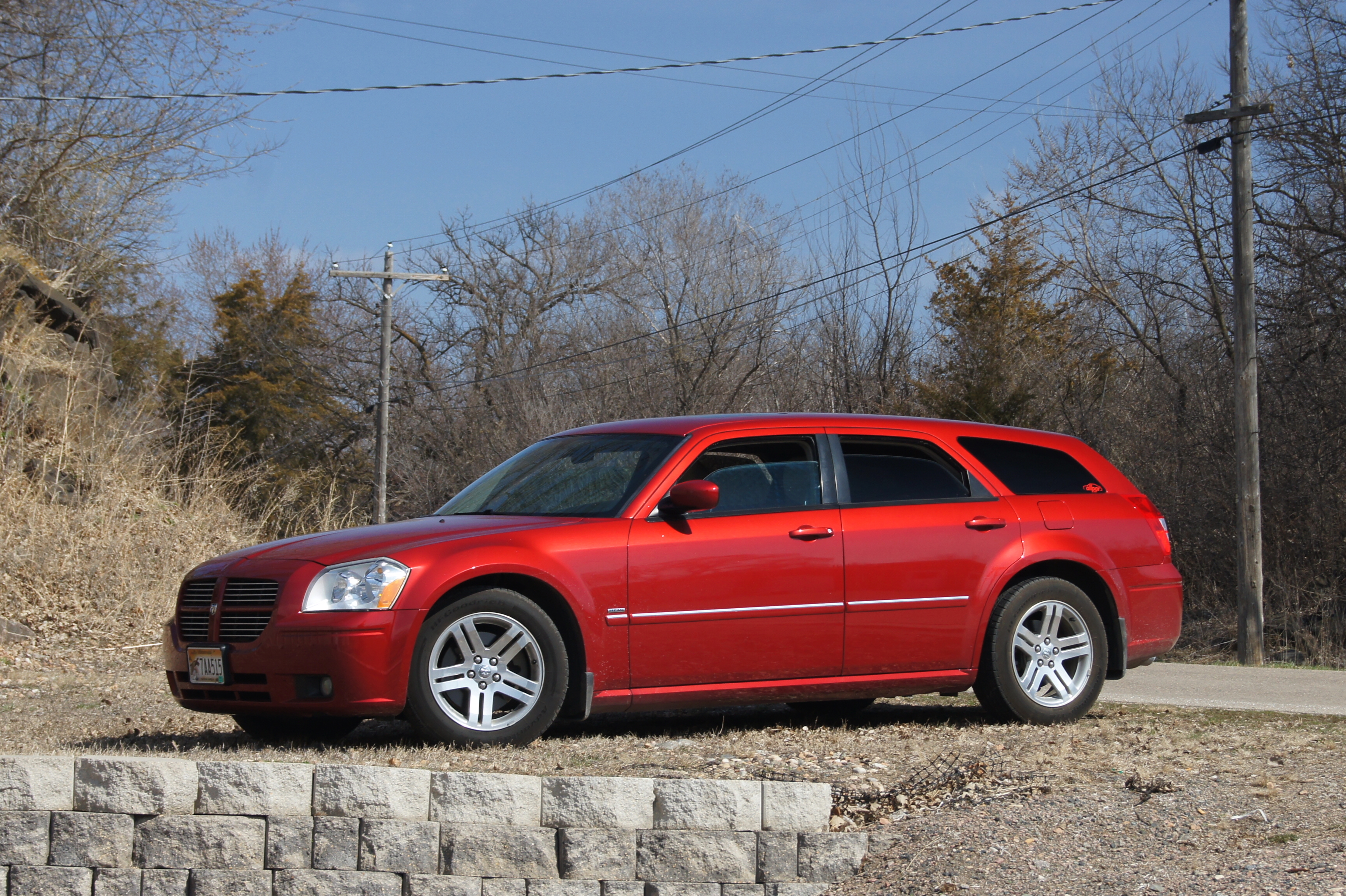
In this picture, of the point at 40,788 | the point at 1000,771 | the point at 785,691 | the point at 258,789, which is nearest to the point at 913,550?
the point at 785,691

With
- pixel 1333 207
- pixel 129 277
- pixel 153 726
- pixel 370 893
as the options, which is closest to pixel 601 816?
pixel 370 893

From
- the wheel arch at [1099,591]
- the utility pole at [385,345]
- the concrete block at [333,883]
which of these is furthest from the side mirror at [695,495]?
the utility pole at [385,345]

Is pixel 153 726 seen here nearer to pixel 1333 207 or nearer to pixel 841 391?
pixel 1333 207

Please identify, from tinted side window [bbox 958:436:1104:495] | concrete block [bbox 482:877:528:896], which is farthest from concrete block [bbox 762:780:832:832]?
tinted side window [bbox 958:436:1104:495]

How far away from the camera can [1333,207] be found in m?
20.5

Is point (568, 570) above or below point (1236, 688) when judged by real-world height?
above

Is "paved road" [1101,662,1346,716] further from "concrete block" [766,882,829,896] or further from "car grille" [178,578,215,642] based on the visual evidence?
"car grille" [178,578,215,642]

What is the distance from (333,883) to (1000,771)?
9.86ft

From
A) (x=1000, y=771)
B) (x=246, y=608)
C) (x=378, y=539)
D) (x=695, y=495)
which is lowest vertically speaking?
(x=1000, y=771)

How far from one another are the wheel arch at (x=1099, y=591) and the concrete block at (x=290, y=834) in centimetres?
407

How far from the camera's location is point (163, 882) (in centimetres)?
539

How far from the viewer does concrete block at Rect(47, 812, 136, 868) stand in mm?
5352

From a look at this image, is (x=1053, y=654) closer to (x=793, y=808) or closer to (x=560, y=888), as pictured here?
(x=793, y=808)

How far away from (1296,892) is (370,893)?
351cm
